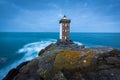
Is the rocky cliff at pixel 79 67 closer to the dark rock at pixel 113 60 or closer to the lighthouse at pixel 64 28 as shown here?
the dark rock at pixel 113 60

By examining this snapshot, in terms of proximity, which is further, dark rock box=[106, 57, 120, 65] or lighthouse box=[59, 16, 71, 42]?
lighthouse box=[59, 16, 71, 42]

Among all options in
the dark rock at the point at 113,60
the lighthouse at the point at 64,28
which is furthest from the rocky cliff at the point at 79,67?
the lighthouse at the point at 64,28

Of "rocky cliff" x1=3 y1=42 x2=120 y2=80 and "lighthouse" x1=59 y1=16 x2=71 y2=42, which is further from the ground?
"lighthouse" x1=59 y1=16 x2=71 y2=42

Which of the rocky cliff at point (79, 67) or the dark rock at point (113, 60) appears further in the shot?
the dark rock at point (113, 60)

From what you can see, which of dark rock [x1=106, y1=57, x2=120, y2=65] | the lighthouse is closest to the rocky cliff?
dark rock [x1=106, y1=57, x2=120, y2=65]

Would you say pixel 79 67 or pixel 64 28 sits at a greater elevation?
pixel 64 28

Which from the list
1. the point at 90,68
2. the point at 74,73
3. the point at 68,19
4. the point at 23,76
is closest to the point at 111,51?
the point at 90,68

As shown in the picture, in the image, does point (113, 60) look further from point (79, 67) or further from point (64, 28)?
point (64, 28)

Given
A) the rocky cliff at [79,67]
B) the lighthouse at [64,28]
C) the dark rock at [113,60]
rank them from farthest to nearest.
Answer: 1. the lighthouse at [64,28]
2. the dark rock at [113,60]
3. the rocky cliff at [79,67]

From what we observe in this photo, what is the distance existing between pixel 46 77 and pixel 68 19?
16.1m

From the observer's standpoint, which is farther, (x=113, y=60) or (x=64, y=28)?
(x=64, y=28)

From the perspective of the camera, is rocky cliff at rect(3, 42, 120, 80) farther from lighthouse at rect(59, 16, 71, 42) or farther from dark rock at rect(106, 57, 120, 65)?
lighthouse at rect(59, 16, 71, 42)

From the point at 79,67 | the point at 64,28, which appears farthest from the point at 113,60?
the point at 64,28

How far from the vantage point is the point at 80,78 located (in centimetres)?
1292
